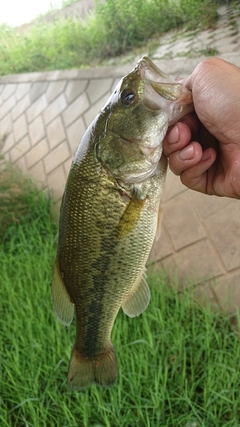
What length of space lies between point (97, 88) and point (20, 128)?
49.0 inches

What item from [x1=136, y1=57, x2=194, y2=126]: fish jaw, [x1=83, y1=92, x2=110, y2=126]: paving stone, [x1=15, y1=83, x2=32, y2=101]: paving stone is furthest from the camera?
[x1=15, y1=83, x2=32, y2=101]: paving stone

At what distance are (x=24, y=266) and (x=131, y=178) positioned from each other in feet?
6.27

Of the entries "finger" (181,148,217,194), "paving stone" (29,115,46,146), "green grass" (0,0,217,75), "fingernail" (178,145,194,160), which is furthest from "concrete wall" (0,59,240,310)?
"fingernail" (178,145,194,160)

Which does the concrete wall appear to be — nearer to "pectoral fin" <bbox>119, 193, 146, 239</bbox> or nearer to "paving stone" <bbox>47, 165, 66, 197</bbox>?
"paving stone" <bbox>47, 165, 66, 197</bbox>

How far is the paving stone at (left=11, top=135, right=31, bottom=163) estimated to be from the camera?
4590 mm

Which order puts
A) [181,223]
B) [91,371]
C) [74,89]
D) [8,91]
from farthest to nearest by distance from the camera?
[8,91] → [74,89] → [181,223] → [91,371]

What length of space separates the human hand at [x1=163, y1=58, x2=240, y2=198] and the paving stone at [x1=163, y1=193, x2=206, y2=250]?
1241mm

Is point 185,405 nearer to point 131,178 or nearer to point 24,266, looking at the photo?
point 131,178

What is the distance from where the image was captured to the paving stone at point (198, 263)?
2412 mm

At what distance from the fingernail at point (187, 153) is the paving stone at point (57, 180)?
248cm

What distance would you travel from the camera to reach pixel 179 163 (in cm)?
127

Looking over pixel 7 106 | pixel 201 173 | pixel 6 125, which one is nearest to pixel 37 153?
pixel 6 125

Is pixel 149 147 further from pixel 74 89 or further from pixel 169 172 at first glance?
pixel 74 89

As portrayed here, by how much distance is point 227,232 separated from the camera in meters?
2.48
